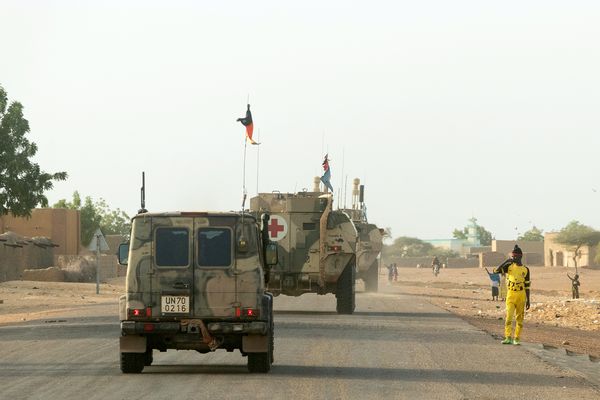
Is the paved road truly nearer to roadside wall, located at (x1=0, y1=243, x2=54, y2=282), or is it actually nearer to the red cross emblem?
the red cross emblem

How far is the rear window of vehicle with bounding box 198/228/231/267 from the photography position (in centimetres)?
1630

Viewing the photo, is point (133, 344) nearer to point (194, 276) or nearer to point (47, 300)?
point (194, 276)

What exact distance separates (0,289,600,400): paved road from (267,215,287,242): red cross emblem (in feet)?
17.9

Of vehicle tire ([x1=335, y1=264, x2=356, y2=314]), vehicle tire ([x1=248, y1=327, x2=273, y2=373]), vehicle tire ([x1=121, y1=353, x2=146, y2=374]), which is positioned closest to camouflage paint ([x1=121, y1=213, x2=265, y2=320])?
vehicle tire ([x1=121, y1=353, x2=146, y2=374])

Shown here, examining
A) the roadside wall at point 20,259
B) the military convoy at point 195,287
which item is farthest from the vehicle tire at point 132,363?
the roadside wall at point 20,259

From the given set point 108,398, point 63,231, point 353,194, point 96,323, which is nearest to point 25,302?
point 353,194

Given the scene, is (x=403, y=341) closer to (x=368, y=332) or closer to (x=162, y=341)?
(x=368, y=332)

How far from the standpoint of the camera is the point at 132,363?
16484 millimetres

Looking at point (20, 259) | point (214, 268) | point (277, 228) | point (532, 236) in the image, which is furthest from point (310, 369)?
point (532, 236)

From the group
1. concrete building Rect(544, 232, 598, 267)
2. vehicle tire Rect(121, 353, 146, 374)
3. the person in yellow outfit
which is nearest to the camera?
vehicle tire Rect(121, 353, 146, 374)

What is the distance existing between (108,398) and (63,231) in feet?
222

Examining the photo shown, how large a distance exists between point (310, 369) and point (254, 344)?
1.19 m

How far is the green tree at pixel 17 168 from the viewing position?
52.7 m

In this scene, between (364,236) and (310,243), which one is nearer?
(310,243)
